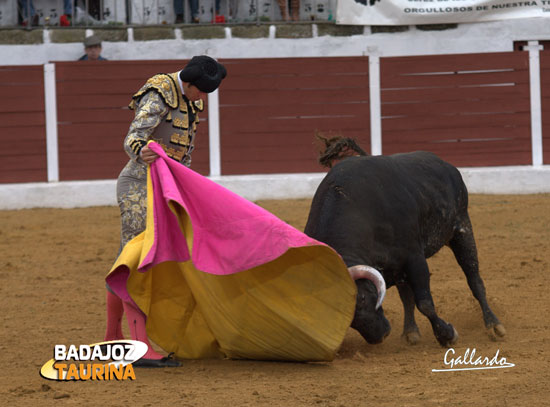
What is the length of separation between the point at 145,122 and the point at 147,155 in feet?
0.39

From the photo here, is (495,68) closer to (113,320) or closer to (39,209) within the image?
(39,209)

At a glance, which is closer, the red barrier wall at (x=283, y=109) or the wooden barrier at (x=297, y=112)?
the wooden barrier at (x=297, y=112)

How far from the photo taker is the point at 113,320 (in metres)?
3.58

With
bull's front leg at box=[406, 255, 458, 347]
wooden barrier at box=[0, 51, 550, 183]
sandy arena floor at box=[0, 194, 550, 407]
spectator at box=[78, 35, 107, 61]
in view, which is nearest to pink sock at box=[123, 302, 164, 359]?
sandy arena floor at box=[0, 194, 550, 407]

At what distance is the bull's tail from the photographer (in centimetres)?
416

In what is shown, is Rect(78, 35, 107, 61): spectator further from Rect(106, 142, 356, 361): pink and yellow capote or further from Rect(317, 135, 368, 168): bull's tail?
Rect(106, 142, 356, 361): pink and yellow capote

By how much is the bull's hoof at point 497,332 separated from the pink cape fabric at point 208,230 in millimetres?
1082

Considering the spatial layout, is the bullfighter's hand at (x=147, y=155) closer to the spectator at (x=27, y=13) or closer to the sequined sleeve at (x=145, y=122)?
the sequined sleeve at (x=145, y=122)

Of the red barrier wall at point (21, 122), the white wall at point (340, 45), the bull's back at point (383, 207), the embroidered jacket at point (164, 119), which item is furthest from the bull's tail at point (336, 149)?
the red barrier wall at point (21, 122)

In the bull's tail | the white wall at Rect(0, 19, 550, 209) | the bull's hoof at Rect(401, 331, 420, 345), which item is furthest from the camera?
the white wall at Rect(0, 19, 550, 209)

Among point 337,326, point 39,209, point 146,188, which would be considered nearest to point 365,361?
point 337,326

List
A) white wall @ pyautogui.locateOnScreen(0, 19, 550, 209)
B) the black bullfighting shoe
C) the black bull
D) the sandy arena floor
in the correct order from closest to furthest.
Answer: the sandy arena floor < the black bullfighting shoe < the black bull < white wall @ pyautogui.locateOnScreen(0, 19, 550, 209)

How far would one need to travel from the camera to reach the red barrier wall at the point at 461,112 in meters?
9.44

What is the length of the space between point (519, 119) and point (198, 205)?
6.74 metres
